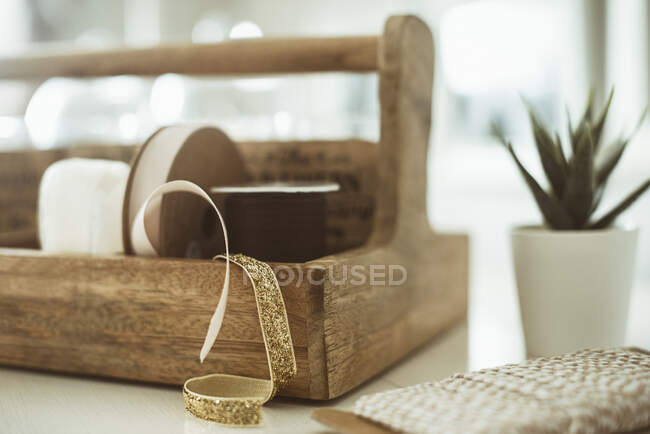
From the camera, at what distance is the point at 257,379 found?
1.33 feet

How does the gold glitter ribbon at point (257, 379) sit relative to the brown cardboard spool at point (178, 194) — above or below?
below

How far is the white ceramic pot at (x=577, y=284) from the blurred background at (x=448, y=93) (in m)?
0.05

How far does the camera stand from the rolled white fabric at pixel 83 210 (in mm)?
521

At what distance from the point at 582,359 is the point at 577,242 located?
0.46 ft

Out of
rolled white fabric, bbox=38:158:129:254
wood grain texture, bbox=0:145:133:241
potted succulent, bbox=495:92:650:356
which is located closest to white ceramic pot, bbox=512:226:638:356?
potted succulent, bbox=495:92:650:356

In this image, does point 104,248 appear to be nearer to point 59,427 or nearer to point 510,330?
point 59,427

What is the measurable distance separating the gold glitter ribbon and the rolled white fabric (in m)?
0.17

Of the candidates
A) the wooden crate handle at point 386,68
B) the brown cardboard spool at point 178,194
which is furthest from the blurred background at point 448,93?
the brown cardboard spool at point 178,194

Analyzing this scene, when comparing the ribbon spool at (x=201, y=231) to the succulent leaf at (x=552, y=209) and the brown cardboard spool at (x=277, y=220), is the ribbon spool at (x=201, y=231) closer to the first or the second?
the brown cardboard spool at (x=277, y=220)

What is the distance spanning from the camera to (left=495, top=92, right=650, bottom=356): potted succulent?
0.50 metres

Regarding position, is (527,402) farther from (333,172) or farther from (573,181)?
(333,172)

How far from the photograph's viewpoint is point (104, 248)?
518mm

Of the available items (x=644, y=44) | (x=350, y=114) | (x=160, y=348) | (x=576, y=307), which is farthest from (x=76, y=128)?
(x=350, y=114)

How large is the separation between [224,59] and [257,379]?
0.40m
